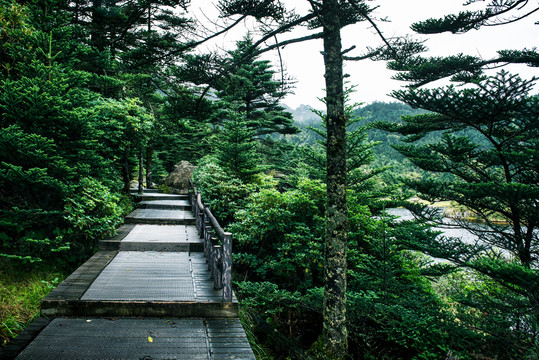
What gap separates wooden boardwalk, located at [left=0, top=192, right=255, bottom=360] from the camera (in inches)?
112

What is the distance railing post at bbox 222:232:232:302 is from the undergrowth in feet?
8.81

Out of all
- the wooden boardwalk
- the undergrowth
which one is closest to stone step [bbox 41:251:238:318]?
the wooden boardwalk

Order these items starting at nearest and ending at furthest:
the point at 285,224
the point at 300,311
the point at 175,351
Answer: the point at 175,351
the point at 300,311
the point at 285,224

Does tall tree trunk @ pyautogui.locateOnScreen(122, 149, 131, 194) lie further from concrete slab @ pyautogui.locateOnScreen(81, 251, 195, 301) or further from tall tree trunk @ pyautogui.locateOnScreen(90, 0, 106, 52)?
concrete slab @ pyautogui.locateOnScreen(81, 251, 195, 301)

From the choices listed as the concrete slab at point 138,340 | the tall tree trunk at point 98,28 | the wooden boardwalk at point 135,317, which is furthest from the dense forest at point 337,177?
the tall tree trunk at point 98,28

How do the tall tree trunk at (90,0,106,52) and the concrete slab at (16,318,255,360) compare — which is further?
the tall tree trunk at (90,0,106,52)

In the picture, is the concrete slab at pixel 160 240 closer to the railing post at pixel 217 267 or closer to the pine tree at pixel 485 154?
the railing post at pixel 217 267

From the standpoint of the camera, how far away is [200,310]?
146 inches

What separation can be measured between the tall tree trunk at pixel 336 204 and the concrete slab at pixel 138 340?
7.20 ft

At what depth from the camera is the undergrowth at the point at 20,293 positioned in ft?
11.8

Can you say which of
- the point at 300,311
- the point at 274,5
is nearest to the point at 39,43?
the point at 274,5

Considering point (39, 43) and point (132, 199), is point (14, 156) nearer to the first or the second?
point (39, 43)

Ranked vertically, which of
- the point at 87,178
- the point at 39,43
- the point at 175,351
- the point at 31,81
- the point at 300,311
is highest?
the point at 39,43

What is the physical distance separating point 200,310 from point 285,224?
4.91 meters
